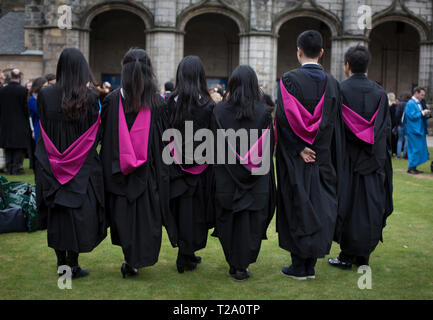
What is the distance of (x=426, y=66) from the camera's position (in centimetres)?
2172

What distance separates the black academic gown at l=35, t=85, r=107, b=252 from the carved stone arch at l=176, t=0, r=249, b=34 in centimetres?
1548

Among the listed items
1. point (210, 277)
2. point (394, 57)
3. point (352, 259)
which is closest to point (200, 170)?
point (210, 277)

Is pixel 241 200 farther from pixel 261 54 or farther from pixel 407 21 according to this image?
pixel 407 21

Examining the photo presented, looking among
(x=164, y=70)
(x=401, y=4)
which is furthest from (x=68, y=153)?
(x=401, y=4)

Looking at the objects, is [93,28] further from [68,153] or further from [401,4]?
[68,153]

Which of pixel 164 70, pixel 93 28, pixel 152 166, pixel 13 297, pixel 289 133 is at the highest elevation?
pixel 93 28

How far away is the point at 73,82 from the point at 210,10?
1607cm

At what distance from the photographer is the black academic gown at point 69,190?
4703 millimetres

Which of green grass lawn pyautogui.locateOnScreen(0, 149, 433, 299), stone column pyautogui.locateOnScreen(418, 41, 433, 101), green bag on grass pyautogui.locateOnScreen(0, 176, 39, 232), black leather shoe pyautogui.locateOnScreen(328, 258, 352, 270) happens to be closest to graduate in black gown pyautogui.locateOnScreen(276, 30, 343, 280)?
green grass lawn pyautogui.locateOnScreen(0, 149, 433, 299)

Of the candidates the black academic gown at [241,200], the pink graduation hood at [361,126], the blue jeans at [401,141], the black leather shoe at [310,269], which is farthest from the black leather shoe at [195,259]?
the blue jeans at [401,141]

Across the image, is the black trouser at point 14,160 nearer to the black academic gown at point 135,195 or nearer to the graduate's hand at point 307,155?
the black academic gown at point 135,195

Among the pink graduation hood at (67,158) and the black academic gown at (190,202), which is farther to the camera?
the black academic gown at (190,202)
